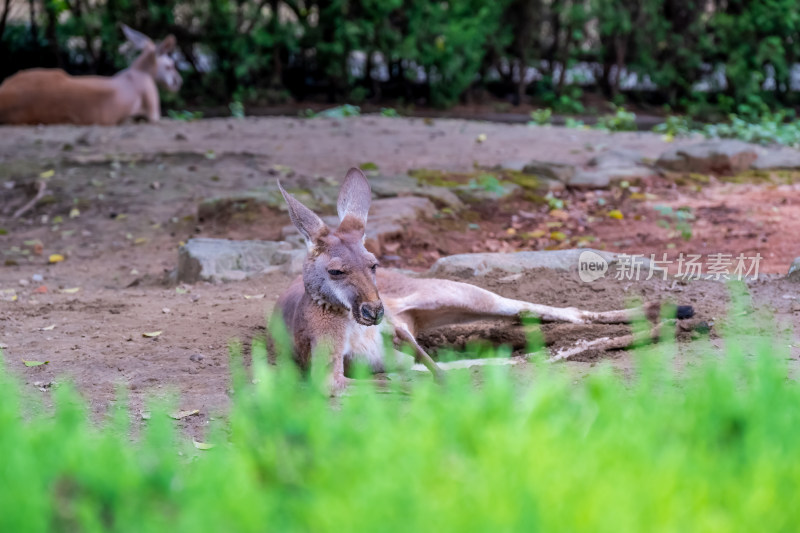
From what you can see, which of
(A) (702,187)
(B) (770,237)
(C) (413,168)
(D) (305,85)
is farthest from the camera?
(D) (305,85)

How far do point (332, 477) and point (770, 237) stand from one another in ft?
18.0

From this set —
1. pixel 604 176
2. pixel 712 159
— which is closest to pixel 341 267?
pixel 604 176

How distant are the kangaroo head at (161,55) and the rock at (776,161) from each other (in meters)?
7.58

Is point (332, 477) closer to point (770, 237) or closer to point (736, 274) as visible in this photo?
point (736, 274)

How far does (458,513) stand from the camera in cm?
188

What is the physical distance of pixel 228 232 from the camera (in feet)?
25.0

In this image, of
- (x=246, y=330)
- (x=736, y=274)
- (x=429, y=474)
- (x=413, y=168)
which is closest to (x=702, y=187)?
(x=413, y=168)

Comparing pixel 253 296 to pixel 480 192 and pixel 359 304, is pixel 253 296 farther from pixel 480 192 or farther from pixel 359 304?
pixel 480 192

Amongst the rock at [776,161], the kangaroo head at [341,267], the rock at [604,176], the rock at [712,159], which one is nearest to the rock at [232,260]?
the kangaroo head at [341,267]

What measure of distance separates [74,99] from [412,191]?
5.66 metres

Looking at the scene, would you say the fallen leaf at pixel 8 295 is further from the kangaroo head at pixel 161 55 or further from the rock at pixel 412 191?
the kangaroo head at pixel 161 55

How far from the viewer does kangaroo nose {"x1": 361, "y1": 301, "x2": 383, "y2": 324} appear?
397 centimetres

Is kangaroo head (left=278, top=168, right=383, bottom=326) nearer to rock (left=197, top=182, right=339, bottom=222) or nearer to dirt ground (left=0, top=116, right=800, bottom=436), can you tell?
dirt ground (left=0, top=116, right=800, bottom=436)

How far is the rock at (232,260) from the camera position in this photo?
6.30 m
